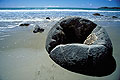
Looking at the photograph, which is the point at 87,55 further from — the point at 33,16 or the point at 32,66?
the point at 33,16

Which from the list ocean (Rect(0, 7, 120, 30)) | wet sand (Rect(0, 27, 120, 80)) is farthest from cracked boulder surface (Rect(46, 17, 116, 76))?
ocean (Rect(0, 7, 120, 30))

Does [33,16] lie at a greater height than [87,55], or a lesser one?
lesser

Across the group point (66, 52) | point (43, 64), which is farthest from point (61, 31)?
point (43, 64)

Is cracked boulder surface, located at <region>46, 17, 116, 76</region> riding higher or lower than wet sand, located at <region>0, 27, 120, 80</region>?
higher

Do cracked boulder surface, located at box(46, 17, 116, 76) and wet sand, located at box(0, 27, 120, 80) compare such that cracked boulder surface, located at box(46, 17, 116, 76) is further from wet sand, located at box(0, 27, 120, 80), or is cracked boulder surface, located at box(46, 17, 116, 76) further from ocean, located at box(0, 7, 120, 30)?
ocean, located at box(0, 7, 120, 30)

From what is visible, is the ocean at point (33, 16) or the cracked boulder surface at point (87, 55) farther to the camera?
the ocean at point (33, 16)

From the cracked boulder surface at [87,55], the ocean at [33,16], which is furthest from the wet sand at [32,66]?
the ocean at [33,16]

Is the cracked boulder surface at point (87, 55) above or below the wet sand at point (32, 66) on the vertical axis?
above

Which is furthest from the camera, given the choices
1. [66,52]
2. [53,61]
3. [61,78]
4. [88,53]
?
[53,61]

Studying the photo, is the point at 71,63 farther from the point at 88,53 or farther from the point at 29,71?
the point at 29,71

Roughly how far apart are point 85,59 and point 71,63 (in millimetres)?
372

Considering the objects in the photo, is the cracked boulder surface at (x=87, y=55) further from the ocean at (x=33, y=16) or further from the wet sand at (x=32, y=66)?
the ocean at (x=33, y=16)

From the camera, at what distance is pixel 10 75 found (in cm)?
246

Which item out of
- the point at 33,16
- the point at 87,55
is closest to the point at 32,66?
the point at 87,55
